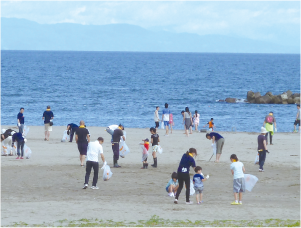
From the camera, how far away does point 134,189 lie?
1339 cm

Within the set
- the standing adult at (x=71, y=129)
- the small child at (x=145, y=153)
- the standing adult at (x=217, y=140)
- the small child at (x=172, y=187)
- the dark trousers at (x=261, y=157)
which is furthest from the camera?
the standing adult at (x=71, y=129)

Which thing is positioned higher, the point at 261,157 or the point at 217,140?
the point at 217,140

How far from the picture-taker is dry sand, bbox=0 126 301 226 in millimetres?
10305

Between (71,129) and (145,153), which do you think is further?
(71,129)

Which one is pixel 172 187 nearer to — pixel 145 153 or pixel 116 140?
pixel 145 153

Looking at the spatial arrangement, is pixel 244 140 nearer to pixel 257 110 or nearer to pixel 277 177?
pixel 277 177

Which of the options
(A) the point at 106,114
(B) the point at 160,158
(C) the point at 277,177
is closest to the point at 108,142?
(B) the point at 160,158

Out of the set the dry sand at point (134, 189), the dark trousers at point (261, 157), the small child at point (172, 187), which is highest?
the dark trousers at point (261, 157)

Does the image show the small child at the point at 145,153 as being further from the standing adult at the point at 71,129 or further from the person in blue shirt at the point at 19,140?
the standing adult at the point at 71,129

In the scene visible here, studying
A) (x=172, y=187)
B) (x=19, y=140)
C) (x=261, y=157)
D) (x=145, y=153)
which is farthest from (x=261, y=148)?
(x=19, y=140)

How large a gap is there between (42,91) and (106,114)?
2470cm

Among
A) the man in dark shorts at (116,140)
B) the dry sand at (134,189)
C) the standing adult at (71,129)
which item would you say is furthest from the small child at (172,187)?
the standing adult at (71,129)

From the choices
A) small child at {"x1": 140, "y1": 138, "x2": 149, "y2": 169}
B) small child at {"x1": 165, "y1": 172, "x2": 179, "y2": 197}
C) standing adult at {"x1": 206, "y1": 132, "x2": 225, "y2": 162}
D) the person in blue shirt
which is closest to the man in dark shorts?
small child at {"x1": 140, "y1": 138, "x2": 149, "y2": 169}

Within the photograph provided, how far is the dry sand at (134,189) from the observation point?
1030cm
